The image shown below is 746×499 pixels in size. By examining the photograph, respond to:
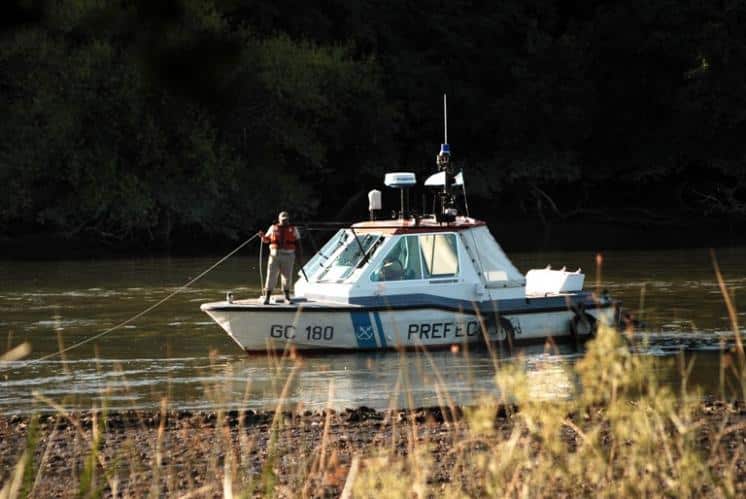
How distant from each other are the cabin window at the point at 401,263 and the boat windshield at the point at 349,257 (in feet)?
0.81

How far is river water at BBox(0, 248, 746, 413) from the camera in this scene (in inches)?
627

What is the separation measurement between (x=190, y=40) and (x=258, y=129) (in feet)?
131

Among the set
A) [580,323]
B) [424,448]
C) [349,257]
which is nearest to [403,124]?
[580,323]

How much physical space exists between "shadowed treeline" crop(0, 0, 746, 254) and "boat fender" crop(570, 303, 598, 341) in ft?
67.1

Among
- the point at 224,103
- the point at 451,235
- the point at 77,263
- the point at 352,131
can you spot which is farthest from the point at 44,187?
the point at 224,103

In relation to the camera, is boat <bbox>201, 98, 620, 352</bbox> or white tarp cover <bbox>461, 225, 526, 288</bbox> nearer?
boat <bbox>201, 98, 620, 352</bbox>

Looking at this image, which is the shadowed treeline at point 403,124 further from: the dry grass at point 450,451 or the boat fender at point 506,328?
the dry grass at point 450,451

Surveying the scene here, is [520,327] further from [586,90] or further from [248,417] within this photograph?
[586,90]

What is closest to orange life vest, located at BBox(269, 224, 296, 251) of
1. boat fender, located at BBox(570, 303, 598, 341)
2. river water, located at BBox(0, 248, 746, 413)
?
river water, located at BBox(0, 248, 746, 413)

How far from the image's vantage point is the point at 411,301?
18.9 m

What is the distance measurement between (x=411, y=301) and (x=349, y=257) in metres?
1.22

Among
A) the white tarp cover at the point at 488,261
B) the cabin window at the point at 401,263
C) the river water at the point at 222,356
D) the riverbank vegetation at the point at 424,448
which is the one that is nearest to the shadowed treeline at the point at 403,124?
the river water at the point at 222,356

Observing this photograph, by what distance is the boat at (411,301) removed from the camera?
18.8m

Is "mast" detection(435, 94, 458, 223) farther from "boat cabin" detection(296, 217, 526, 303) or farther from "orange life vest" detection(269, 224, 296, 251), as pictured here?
"orange life vest" detection(269, 224, 296, 251)
